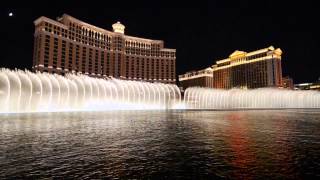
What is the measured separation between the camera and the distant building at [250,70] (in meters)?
145

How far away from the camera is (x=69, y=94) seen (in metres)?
50.5

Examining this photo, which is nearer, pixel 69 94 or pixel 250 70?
pixel 69 94

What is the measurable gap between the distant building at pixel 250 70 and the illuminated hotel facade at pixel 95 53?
113 feet

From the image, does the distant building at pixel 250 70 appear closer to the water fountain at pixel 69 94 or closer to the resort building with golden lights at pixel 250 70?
the resort building with golden lights at pixel 250 70

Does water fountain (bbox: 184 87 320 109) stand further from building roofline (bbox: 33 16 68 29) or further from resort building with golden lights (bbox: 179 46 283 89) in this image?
building roofline (bbox: 33 16 68 29)

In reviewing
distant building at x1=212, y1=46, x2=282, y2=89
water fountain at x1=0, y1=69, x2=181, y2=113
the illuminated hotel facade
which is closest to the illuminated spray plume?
water fountain at x1=0, y1=69, x2=181, y2=113

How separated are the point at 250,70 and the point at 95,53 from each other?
3539 inches

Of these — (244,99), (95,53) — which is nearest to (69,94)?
(244,99)

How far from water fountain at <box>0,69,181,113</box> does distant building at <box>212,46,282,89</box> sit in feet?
314

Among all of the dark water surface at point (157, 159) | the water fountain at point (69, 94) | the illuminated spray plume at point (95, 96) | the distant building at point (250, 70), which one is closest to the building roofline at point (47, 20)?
the illuminated spray plume at point (95, 96)

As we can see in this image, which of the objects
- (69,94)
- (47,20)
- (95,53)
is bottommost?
(69,94)

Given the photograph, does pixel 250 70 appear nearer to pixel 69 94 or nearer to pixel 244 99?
pixel 244 99

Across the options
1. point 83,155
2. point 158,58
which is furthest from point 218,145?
point 158,58

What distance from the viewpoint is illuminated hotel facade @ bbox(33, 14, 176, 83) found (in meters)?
115
